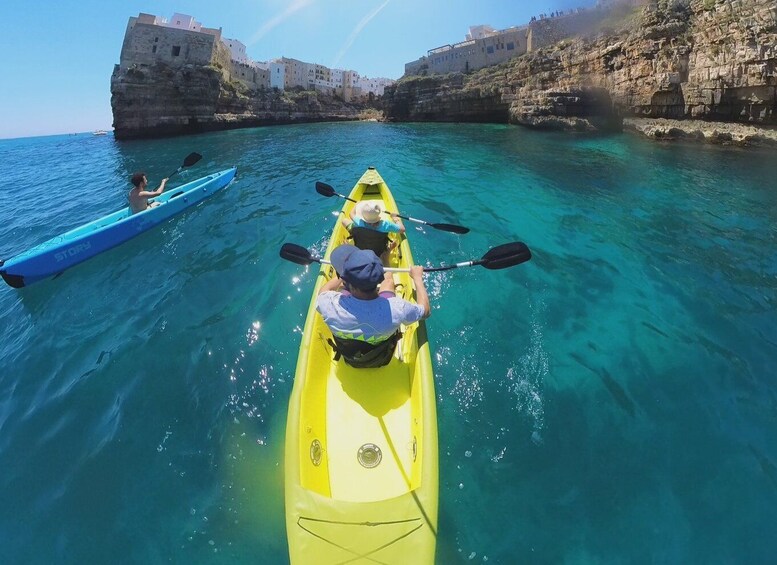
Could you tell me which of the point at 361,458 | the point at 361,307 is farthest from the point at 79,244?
the point at 361,458

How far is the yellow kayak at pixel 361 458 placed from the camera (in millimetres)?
2244

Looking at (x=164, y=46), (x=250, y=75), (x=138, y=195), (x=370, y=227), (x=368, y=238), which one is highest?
(x=250, y=75)

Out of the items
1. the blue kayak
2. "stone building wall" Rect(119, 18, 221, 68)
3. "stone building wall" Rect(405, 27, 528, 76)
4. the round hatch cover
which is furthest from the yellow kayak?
"stone building wall" Rect(405, 27, 528, 76)

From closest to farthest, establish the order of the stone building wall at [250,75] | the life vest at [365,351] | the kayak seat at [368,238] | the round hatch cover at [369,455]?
the round hatch cover at [369,455], the life vest at [365,351], the kayak seat at [368,238], the stone building wall at [250,75]

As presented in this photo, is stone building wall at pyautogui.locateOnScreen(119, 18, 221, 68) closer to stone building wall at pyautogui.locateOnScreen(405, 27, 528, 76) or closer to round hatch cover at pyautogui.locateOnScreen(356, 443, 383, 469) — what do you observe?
stone building wall at pyautogui.locateOnScreen(405, 27, 528, 76)

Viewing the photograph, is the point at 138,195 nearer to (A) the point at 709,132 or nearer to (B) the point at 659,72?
(A) the point at 709,132

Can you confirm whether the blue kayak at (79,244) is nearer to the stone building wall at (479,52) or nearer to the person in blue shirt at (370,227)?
the person in blue shirt at (370,227)

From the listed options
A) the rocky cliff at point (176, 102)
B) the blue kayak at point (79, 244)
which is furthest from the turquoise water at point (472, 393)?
the rocky cliff at point (176, 102)

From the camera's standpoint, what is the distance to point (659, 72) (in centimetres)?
Result: 2086

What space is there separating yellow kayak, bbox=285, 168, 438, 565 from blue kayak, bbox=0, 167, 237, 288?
21.1ft

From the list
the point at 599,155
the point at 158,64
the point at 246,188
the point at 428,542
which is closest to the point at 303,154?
the point at 246,188

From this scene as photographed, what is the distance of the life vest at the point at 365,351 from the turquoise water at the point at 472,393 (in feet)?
3.14

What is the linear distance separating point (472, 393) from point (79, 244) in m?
8.22

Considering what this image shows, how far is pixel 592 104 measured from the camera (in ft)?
89.6
